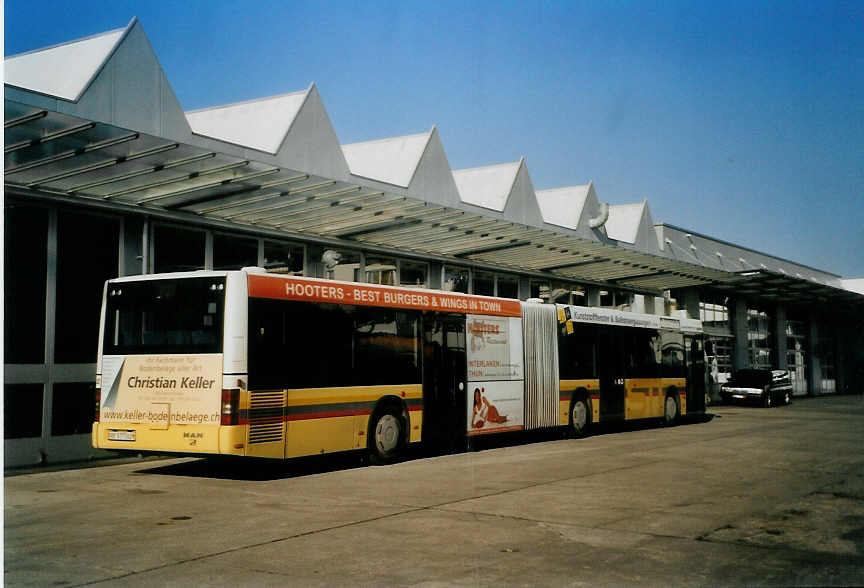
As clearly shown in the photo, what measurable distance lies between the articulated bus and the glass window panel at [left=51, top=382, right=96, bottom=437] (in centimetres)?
257

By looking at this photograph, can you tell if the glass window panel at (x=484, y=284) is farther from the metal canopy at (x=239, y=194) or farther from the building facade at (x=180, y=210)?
the metal canopy at (x=239, y=194)

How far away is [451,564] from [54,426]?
1025 centimetres

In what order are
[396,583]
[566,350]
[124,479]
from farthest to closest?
[566,350] < [124,479] < [396,583]

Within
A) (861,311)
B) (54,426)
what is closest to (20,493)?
(54,426)

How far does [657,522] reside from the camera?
8.49 m

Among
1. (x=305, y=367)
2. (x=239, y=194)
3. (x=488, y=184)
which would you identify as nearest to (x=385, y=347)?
(x=305, y=367)

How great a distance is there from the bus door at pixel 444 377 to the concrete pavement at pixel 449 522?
1.07 meters

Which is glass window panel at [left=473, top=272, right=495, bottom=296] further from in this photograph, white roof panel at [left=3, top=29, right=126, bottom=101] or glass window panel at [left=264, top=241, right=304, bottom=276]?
white roof panel at [left=3, top=29, right=126, bottom=101]

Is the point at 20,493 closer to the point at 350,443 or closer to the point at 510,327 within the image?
the point at 350,443

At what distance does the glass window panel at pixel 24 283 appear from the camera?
14.1 meters

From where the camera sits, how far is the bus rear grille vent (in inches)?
Result: 462

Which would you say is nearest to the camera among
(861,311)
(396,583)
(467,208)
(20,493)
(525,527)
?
(396,583)

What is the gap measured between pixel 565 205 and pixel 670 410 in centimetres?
847

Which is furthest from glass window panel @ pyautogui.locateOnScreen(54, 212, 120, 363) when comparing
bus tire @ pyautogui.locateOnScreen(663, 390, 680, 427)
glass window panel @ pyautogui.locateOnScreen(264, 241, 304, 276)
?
bus tire @ pyautogui.locateOnScreen(663, 390, 680, 427)
